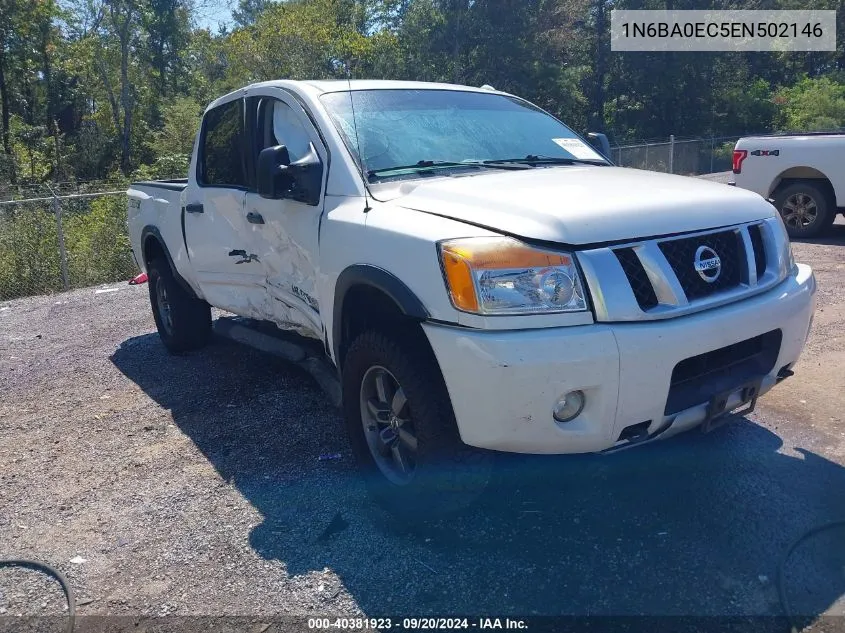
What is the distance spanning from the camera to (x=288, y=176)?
3.82 metres

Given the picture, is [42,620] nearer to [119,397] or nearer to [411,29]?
[119,397]

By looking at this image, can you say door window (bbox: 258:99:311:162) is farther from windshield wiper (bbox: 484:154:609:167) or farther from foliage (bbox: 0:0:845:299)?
foliage (bbox: 0:0:845:299)

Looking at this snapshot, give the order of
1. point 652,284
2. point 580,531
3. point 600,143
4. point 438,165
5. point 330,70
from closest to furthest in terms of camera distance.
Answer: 1. point 652,284
2. point 580,531
3. point 438,165
4. point 600,143
5. point 330,70

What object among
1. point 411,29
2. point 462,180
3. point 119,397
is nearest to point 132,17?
point 411,29

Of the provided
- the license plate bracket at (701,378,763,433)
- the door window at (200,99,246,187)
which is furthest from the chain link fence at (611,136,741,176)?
the license plate bracket at (701,378,763,433)

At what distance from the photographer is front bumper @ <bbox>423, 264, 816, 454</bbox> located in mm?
2600

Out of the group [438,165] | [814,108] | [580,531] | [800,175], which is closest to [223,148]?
[438,165]

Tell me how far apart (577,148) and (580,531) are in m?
2.28

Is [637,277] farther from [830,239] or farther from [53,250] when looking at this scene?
[53,250]

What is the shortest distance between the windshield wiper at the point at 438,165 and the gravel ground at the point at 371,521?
4.94ft

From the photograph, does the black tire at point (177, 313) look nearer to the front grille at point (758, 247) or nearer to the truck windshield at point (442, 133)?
the truck windshield at point (442, 133)

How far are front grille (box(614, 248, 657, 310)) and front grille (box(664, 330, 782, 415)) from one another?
0.27 m

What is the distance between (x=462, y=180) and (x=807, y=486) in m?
2.18

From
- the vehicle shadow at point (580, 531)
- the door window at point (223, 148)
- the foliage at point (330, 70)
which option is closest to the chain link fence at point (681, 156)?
the foliage at point (330, 70)
